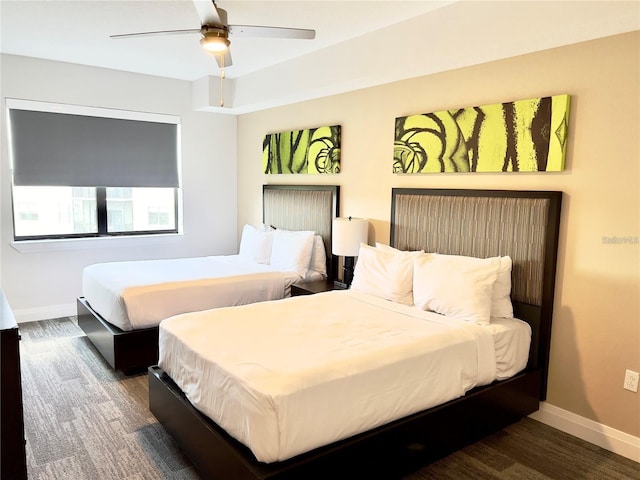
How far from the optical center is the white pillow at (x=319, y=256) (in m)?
4.48

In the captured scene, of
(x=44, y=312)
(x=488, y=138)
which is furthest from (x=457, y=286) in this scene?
(x=44, y=312)

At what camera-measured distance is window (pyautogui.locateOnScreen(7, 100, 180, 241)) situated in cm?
454

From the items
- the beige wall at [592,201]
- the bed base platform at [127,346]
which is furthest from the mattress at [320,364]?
the bed base platform at [127,346]

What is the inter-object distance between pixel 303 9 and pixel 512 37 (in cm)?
133

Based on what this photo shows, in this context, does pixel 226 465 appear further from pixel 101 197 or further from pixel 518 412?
pixel 101 197

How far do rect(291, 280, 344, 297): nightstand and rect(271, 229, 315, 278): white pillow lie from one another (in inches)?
6.3

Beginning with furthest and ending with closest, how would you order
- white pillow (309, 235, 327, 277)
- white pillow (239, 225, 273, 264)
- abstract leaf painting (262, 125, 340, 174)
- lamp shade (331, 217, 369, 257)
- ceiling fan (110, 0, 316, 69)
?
white pillow (239, 225, 273, 264) < white pillow (309, 235, 327, 277) < abstract leaf painting (262, 125, 340, 174) < lamp shade (331, 217, 369, 257) < ceiling fan (110, 0, 316, 69)

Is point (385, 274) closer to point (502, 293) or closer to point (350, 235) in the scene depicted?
point (350, 235)

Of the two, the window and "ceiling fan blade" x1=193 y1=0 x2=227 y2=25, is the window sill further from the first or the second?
"ceiling fan blade" x1=193 y1=0 x2=227 y2=25

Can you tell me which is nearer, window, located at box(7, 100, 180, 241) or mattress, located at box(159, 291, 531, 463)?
mattress, located at box(159, 291, 531, 463)

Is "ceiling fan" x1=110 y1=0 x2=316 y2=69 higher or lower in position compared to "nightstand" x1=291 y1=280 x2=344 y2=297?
higher

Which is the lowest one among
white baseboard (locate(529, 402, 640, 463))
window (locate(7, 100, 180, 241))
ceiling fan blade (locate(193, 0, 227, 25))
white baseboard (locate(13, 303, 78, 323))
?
white baseboard (locate(529, 402, 640, 463))

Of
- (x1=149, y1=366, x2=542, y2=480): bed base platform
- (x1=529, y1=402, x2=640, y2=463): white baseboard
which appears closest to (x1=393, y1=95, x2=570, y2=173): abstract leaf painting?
(x1=149, y1=366, x2=542, y2=480): bed base platform

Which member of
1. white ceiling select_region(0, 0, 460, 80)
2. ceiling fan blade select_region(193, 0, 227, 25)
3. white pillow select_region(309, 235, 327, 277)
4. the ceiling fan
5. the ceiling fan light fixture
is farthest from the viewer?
white pillow select_region(309, 235, 327, 277)
